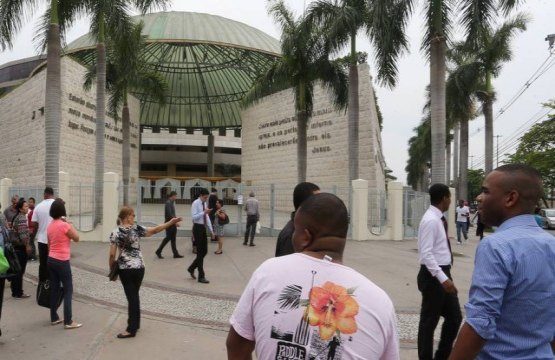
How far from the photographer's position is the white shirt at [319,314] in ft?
5.56

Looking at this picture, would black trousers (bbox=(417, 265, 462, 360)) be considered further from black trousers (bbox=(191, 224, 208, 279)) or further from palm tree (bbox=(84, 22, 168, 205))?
palm tree (bbox=(84, 22, 168, 205))

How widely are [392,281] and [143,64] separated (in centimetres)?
1928

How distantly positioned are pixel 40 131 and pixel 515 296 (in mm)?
27042

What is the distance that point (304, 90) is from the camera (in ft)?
63.3

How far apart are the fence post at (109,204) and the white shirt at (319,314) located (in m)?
14.6

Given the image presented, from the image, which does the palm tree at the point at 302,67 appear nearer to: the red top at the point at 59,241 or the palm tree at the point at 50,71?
the palm tree at the point at 50,71

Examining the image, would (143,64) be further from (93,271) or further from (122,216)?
(122,216)

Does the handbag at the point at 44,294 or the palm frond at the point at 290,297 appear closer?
the palm frond at the point at 290,297

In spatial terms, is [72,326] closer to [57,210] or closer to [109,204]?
[57,210]

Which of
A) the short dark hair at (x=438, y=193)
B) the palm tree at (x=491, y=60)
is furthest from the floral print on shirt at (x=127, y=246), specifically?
the palm tree at (x=491, y=60)

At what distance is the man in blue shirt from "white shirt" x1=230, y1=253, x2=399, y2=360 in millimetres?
565

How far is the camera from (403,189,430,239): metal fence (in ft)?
59.3

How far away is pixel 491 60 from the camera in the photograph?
22.7 metres

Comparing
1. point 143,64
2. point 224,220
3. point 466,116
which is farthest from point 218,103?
point 224,220
